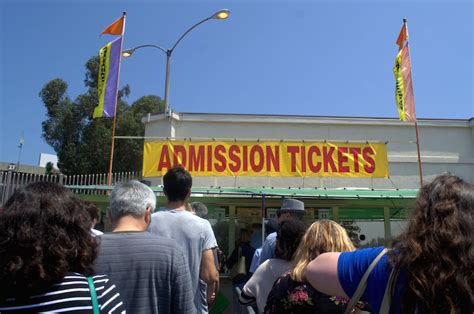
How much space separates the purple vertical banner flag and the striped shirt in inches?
346

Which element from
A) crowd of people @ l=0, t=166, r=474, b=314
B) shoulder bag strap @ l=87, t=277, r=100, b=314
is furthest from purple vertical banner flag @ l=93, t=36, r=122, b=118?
shoulder bag strap @ l=87, t=277, r=100, b=314

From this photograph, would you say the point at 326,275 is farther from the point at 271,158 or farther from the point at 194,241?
the point at 271,158

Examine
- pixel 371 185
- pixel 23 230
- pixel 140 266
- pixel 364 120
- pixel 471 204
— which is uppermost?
pixel 364 120

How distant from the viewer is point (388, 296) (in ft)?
4.81

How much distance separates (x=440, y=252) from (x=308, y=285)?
1100mm

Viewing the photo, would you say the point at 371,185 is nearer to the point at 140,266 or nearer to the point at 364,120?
the point at 364,120

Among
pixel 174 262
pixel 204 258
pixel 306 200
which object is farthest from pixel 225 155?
pixel 174 262

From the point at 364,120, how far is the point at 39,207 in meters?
12.8

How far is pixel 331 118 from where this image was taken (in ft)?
43.3

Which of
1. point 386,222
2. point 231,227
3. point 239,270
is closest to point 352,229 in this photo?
point 386,222

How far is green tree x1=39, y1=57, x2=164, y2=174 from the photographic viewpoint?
78.1 feet

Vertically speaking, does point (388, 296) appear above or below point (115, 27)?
below

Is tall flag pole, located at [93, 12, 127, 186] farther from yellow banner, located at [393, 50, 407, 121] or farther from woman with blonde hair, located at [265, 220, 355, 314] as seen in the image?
woman with blonde hair, located at [265, 220, 355, 314]

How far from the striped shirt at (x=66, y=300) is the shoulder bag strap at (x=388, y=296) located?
1066 mm
